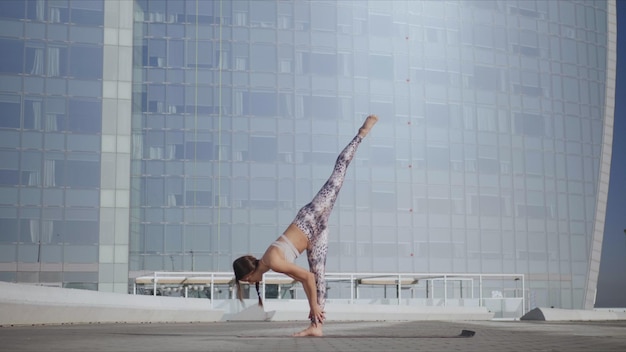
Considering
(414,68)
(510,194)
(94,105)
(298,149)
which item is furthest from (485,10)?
(94,105)

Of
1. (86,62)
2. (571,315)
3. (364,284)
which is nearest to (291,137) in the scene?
(364,284)

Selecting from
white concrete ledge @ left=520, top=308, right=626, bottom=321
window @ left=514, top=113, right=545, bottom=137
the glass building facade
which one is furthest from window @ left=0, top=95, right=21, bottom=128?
window @ left=514, top=113, right=545, bottom=137

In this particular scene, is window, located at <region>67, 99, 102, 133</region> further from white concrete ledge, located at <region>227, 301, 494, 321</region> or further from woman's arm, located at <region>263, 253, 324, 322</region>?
woman's arm, located at <region>263, 253, 324, 322</region>

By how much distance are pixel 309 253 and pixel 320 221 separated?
637 millimetres

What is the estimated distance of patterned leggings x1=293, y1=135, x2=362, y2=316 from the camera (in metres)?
15.5

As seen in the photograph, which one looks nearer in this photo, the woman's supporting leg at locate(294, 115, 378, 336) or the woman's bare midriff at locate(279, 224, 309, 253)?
the woman's bare midriff at locate(279, 224, 309, 253)

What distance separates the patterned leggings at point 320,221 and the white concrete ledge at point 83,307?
7975 mm

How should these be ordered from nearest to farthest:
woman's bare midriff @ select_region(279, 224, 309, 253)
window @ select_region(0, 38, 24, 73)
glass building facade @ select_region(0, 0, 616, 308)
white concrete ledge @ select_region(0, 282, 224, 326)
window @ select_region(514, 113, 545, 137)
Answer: woman's bare midriff @ select_region(279, 224, 309, 253) < white concrete ledge @ select_region(0, 282, 224, 326) < glass building facade @ select_region(0, 0, 616, 308) < window @ select_region(0, 38, 24, 73) < window @ select_region(514, 113, 545, 137)

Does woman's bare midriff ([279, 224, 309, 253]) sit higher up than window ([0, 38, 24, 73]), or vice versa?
window ([0, 38, 24, 73])

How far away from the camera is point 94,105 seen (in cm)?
5719

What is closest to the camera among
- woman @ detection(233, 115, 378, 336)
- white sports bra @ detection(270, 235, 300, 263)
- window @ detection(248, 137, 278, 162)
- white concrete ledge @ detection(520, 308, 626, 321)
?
woman @ detection(233, 115, 378, 336)

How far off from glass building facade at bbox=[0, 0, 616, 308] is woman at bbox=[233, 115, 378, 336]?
42.1 metres

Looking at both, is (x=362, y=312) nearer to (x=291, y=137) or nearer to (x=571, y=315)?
(x=571, y=315)

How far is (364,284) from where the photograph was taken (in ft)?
211
